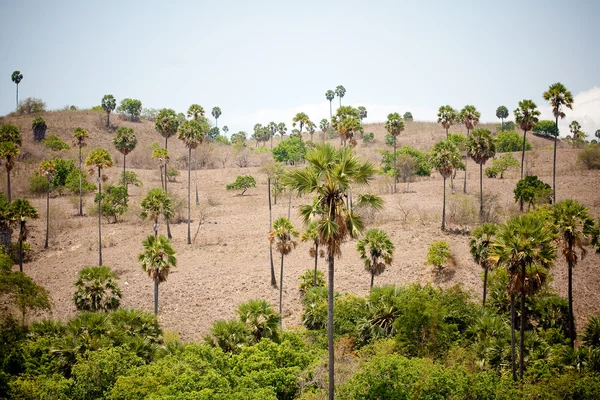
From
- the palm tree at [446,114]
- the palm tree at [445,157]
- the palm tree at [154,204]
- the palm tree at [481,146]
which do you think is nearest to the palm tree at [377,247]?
the palm tree at [445,157]

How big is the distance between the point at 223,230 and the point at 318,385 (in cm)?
4648

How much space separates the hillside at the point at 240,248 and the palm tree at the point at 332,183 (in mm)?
27209

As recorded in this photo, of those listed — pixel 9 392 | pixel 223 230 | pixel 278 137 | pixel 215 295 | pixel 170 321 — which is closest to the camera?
pixel 9 392

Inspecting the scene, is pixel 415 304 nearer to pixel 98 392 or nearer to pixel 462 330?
pixel 462 330

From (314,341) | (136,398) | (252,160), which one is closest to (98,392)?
(136,398)

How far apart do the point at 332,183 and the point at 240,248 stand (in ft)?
150

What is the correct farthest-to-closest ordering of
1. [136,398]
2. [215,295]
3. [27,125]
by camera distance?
1. [27,125]
2. [215,295]
3. [136,398]

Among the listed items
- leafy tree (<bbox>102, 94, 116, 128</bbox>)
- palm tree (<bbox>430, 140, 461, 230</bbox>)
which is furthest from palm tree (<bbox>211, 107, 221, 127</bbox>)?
palm tree (<bbox>430, 140, 461, 230</bbox>)

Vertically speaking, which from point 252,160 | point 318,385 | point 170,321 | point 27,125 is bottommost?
point 170,321

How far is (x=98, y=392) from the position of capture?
23.5 m

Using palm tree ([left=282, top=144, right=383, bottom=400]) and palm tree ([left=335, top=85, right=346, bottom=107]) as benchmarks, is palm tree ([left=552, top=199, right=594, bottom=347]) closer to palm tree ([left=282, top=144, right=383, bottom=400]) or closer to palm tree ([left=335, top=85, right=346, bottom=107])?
palm tree ([left=282, top=144, right=383, bottom=400])

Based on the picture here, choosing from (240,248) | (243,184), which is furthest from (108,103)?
(240,248)

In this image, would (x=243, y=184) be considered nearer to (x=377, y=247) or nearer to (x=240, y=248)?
(x=240, y=248)

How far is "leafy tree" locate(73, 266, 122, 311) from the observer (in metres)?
34.8
